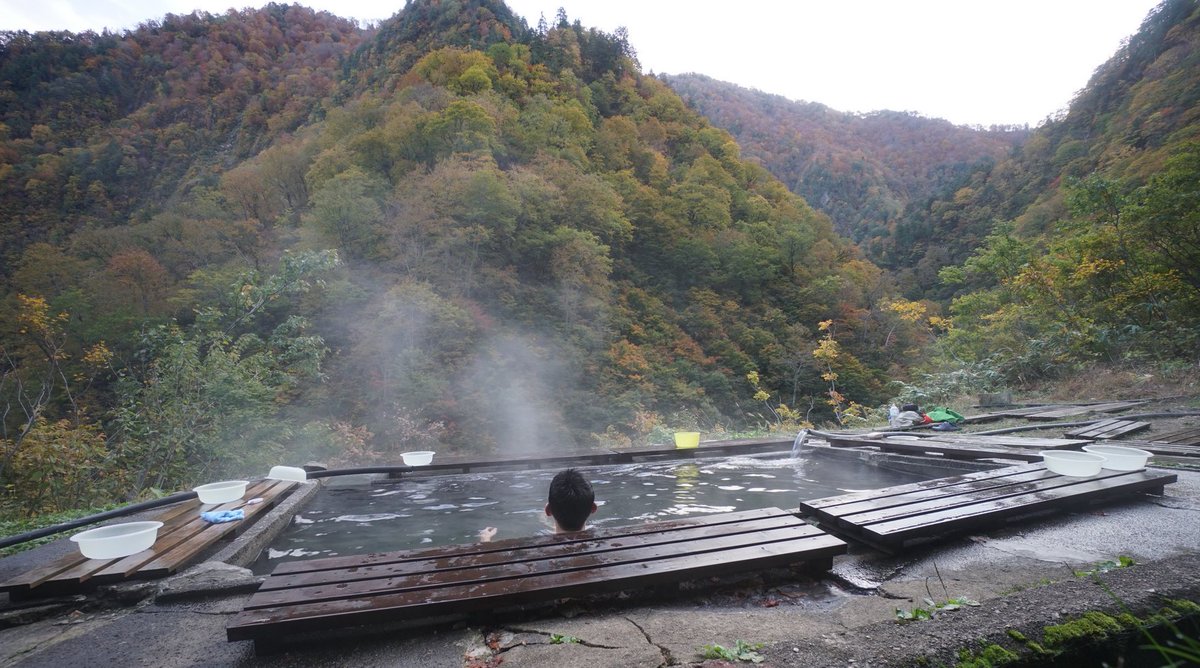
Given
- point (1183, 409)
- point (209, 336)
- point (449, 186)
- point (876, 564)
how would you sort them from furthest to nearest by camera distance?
point (449, 186), point (209, 336), point (1183, 409), point (876, 564)

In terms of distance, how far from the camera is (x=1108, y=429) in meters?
5.06

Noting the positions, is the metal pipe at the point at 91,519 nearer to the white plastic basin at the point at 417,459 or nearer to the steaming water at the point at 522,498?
the steaming water at the point at 522,498

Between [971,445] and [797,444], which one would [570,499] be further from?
[797,444]

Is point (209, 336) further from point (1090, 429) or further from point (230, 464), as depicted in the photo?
point (1090, 429)

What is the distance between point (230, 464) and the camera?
7.23m

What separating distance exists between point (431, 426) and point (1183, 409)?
494 inches

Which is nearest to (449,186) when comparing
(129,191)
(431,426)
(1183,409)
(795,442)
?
(431,426)

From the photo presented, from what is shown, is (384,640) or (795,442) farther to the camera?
(795,442)

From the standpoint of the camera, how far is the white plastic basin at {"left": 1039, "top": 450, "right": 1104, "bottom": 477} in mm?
3178

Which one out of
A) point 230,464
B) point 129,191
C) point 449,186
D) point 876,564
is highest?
point 129,191

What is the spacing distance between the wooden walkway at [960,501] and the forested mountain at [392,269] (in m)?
6.13

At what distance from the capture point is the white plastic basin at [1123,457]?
325 centimetres

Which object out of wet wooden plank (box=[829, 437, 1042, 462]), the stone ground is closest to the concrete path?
the stone ground

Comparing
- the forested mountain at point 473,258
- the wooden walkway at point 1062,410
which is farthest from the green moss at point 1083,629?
the forested mountain at point 473,258
